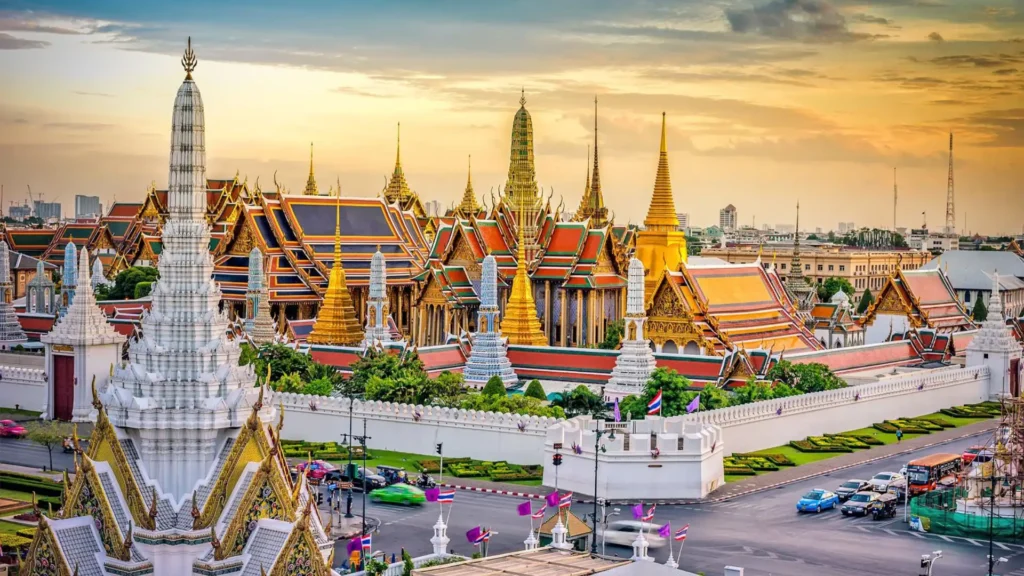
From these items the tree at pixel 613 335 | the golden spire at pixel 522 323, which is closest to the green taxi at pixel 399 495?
the golden spire at pixel 522 323

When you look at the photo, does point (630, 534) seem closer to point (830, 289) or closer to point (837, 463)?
point (837, 463)

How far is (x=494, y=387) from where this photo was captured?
50.4 m

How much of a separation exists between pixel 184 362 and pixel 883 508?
1911 centimetres

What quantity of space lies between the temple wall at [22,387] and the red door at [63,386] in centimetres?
175

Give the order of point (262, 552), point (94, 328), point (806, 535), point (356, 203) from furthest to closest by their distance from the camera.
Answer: point (356, 203) < point (94, 328) < point (806, 535) < point (262, 552)

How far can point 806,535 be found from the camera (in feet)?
117

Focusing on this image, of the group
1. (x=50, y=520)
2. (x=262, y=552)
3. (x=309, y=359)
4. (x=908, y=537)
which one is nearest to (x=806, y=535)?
(x=908, y=537)

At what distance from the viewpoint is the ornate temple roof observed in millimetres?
68938

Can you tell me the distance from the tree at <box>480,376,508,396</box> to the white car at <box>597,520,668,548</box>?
1461 centimetres

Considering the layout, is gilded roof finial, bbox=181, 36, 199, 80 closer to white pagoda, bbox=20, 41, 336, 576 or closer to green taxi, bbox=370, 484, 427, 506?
white pagoda, bbox=20, 41, 336, 576

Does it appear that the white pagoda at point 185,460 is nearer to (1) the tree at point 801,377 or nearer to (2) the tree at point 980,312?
(1) the tree at point 801,377

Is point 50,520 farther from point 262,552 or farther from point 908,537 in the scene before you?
point 908,537

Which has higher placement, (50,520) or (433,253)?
(433,253)

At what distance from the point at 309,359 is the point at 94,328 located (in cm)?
733
